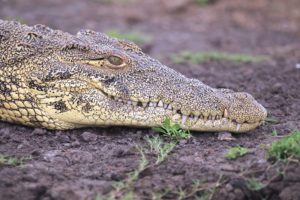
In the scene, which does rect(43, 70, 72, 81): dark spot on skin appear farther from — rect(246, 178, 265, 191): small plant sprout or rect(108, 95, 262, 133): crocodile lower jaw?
rect(246, 178, 265, 191): small plant sprout

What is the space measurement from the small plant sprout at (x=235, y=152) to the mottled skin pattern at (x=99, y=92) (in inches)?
18.2

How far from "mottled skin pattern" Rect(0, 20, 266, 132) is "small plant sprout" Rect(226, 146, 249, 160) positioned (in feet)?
1.51

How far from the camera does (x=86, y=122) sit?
5.26 metres

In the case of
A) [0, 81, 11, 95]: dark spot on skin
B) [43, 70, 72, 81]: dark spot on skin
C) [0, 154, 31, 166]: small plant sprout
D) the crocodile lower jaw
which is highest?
[43, 70, 72, 81]: dark spot on skin

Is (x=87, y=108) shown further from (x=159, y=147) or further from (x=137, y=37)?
(x=137, y=37)

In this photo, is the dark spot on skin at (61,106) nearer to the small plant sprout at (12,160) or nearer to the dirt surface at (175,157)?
the dirt surface at (175,157)

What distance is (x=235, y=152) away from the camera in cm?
466

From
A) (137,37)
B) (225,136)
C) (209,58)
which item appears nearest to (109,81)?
(225,136)

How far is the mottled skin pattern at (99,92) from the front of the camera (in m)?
5.11

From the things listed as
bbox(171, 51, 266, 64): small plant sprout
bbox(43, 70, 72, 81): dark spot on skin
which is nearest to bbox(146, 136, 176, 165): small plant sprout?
bbox(43, 70, 72, 81): dark spot on skin

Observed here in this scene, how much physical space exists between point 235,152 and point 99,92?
1.31 m

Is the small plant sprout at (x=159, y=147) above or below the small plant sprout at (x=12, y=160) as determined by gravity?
above

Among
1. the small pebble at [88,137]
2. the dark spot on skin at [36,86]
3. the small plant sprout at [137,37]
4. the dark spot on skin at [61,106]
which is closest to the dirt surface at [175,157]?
the small pebble at [88,137]

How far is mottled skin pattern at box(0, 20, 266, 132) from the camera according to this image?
16.8ft
